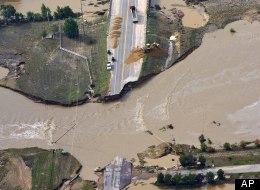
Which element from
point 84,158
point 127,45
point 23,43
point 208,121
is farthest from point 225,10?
point 84,158

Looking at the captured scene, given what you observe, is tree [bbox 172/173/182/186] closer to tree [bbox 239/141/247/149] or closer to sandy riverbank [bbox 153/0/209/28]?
tree [bbox 239/141/247/149]

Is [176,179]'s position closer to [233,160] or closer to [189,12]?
[233,160]

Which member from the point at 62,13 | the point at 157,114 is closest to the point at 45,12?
the point at 62,13

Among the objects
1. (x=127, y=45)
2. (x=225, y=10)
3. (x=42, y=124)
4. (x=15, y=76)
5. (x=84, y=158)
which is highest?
(x=225, y=10)

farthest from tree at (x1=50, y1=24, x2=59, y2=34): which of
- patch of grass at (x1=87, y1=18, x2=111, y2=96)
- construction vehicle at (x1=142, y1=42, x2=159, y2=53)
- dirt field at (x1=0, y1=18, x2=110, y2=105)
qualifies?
construction vehicle at (x1=142, y1=42, x2=159, y2=53)

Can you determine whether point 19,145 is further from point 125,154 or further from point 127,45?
point 127,45

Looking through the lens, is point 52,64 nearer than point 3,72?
Yes
